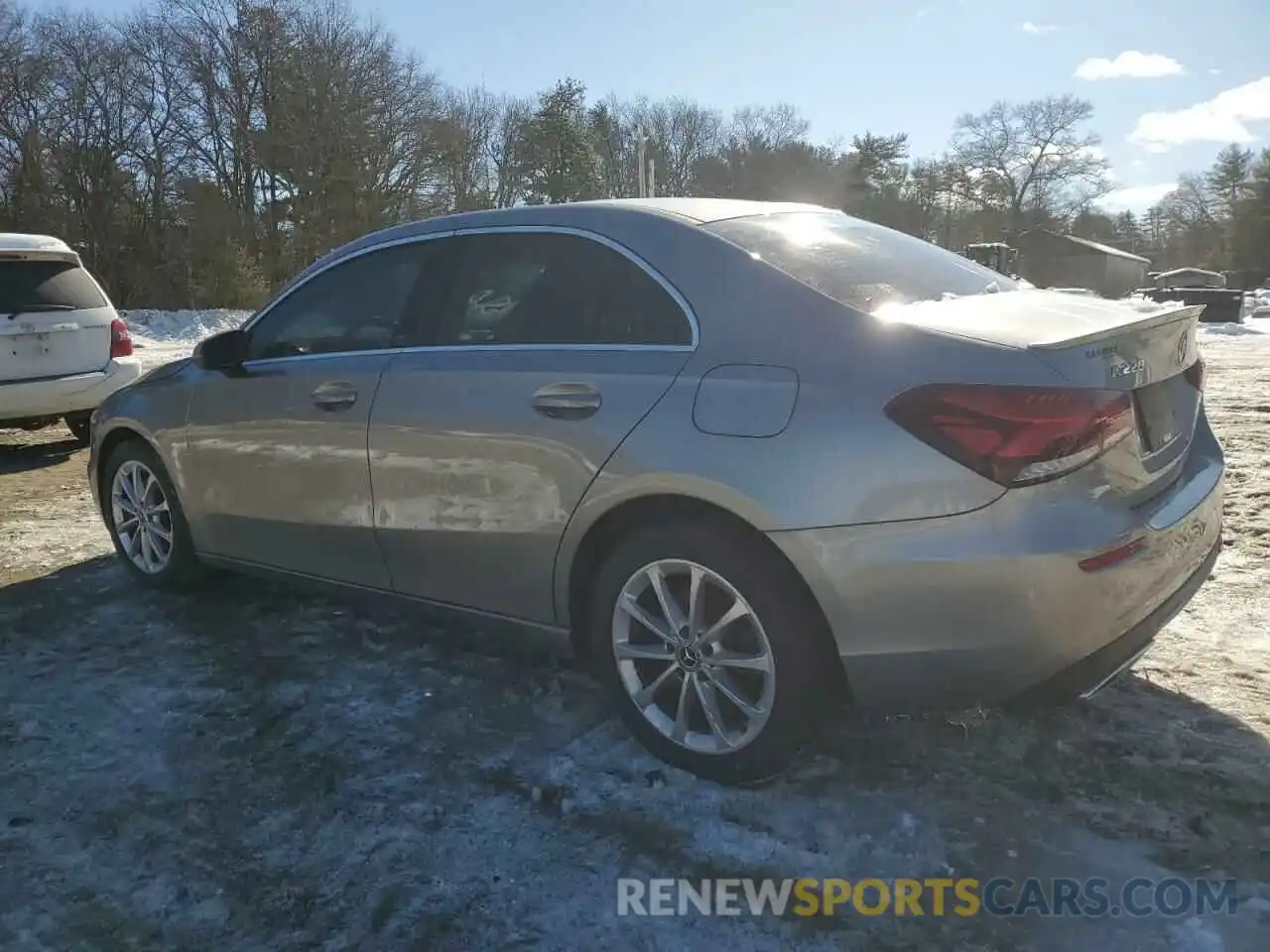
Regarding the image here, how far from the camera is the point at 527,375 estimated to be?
304cm

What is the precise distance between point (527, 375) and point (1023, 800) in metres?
1.86

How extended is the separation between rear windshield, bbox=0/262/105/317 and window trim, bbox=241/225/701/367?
183 inches

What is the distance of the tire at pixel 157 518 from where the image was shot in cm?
443

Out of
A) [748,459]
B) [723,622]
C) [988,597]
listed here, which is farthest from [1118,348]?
[723,622]

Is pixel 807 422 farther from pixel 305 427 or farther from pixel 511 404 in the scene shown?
pixel 305 427

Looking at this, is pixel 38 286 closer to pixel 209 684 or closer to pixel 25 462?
pixel 25 462

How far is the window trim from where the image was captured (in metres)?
2.81

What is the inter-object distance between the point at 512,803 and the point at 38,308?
688cm

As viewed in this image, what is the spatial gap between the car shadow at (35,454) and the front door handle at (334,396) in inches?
215

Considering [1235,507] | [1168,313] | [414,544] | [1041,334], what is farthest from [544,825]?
[1235,507]

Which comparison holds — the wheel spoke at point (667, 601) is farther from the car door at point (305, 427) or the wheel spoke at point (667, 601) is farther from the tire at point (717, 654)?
the car door at point (305, 427)

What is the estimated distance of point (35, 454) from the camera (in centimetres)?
852

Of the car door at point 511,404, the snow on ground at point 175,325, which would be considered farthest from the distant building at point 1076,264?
the car door at point 511,404

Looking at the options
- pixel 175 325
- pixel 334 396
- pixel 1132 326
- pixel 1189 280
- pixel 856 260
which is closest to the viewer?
pixel 1132 326
